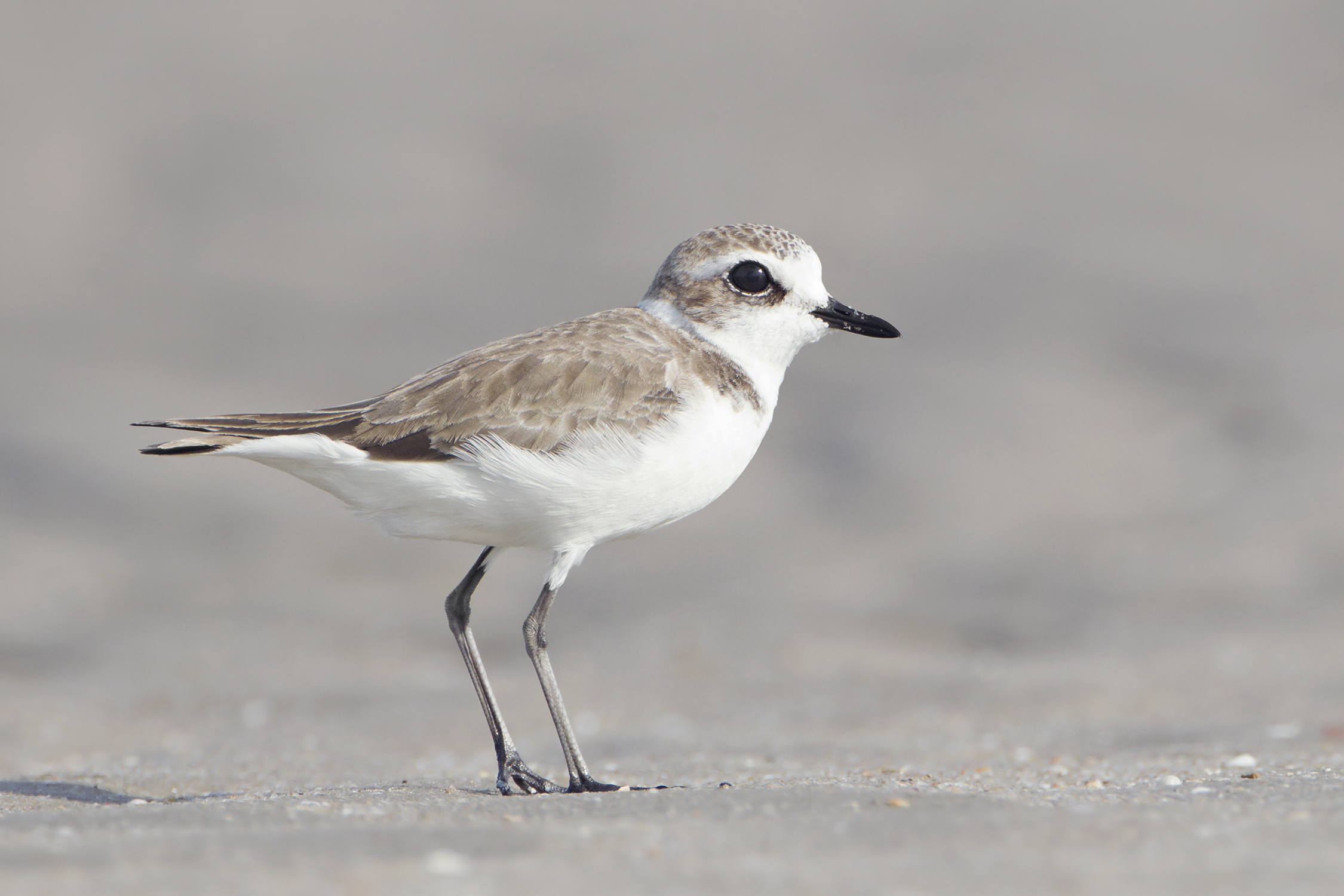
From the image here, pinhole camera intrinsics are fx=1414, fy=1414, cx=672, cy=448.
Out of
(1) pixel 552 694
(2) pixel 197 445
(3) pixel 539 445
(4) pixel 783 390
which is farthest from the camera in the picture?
(4) pixel 783 390

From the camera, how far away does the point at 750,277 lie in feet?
19.5

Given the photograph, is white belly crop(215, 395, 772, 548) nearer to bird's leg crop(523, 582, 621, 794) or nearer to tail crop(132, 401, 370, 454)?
tail crop(132, 401, 370, 454)

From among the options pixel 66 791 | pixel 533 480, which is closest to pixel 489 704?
pixel 533 480

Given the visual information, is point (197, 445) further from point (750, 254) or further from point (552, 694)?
point (750, 254)

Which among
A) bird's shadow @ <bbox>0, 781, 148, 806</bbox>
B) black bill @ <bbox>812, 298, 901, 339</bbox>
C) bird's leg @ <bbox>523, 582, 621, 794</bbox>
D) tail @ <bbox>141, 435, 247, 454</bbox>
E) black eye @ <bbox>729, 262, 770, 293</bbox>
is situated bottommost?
bird's shadow @ <bbox>0, 781, 148, 806</bbox>

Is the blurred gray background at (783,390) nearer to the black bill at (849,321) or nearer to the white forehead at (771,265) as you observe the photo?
the black bill at (849,321)

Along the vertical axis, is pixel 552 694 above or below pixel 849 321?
below

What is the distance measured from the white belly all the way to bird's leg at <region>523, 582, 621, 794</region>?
1.19ft

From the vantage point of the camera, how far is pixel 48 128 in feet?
68.7

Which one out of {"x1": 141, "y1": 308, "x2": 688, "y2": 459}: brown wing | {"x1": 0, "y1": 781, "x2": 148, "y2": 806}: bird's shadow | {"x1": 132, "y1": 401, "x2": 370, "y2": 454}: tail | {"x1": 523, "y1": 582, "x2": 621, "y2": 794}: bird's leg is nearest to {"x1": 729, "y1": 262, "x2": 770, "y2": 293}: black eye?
{"x1": 141, "y1": 308, "x2": 688, "y2": 459}: brown wing

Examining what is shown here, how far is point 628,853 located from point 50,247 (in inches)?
641

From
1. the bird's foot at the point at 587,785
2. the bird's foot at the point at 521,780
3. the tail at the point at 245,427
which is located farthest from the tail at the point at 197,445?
the bird's foot at the point at 587,785

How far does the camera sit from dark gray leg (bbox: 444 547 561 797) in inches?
217

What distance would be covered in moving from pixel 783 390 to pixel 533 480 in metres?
8.50
